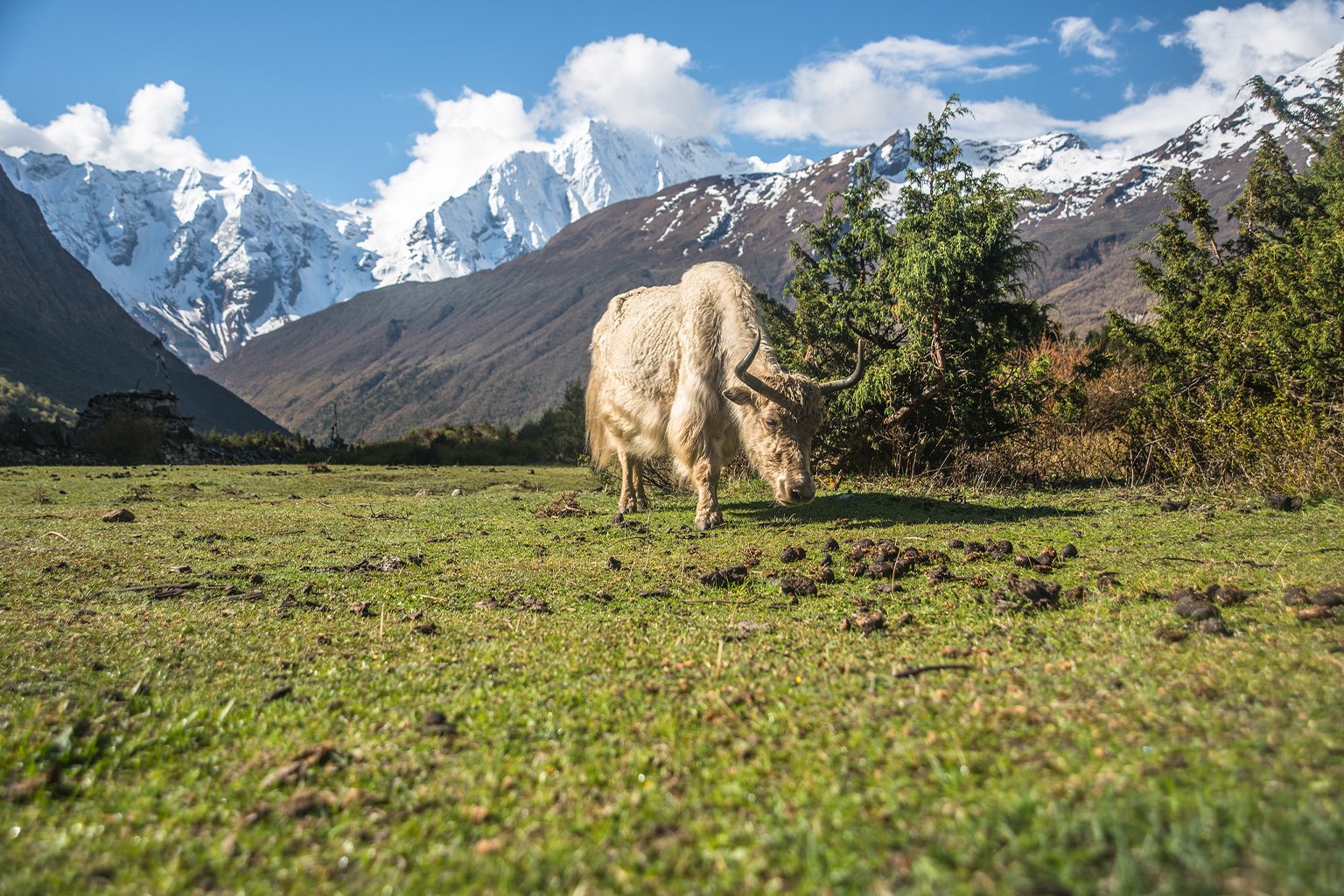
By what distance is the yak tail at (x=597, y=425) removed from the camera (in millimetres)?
10695

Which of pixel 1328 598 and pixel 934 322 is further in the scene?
pixel 934 322

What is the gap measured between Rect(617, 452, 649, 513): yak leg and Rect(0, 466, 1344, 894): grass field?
14.9 feet

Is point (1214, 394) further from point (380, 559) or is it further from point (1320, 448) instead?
point (380, 559)

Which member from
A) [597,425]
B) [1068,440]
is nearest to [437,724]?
[597,425]

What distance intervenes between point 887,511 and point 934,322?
346 centimetres

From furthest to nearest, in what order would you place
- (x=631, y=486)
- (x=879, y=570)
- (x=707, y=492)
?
(x=631, y=486), (x=707, y=492), (x=879, y=570)

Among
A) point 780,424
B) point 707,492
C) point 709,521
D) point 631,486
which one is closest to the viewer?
point 780,424

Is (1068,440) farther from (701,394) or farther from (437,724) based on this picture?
(437,724)

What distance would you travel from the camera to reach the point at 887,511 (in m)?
8.21

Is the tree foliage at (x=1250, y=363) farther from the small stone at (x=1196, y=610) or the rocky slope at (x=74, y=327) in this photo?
the rocky slope at (x=74, y=327)

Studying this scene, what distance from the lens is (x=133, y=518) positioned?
8031 millimetres

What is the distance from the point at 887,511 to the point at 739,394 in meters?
2.14

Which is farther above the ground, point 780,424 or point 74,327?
point 74,327

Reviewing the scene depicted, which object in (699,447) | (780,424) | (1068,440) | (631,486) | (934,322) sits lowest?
(631,486)
